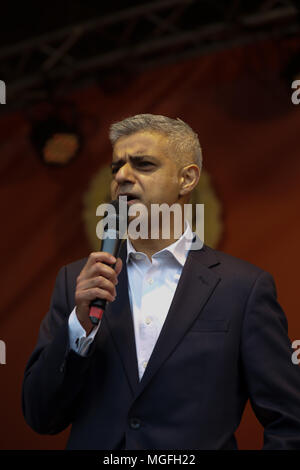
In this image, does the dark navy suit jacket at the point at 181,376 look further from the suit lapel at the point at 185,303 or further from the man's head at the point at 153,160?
the man's head at the point at 153,160

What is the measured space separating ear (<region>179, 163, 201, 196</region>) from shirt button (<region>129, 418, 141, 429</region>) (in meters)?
0.65

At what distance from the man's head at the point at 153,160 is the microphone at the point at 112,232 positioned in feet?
0.22

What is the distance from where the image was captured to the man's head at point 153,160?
165cm

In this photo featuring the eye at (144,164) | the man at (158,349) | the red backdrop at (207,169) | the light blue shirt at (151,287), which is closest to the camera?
the man at (158,349)

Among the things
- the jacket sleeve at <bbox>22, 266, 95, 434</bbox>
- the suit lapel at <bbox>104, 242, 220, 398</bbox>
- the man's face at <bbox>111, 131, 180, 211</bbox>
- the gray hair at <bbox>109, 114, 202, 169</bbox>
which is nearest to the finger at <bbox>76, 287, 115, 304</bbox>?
the jacket sleeve at <bbox>22, 266, 95, 434</bbox>

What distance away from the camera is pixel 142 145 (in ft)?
5.59

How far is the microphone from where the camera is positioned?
1359mm

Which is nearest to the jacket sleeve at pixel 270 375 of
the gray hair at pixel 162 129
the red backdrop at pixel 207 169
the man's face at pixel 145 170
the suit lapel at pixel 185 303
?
the suit lapel at pixel 185 303

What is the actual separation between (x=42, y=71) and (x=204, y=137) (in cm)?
119

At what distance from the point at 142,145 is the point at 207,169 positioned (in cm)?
256

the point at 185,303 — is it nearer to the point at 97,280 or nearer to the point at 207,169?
the point at 97,280

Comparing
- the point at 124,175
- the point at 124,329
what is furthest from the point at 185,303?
the point at 124,175

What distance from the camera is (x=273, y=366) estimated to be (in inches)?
60.7

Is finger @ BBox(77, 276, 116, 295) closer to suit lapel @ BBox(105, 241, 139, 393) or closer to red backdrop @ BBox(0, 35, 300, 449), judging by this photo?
suit lapel @ BBox(105, 241, 139, 393)
